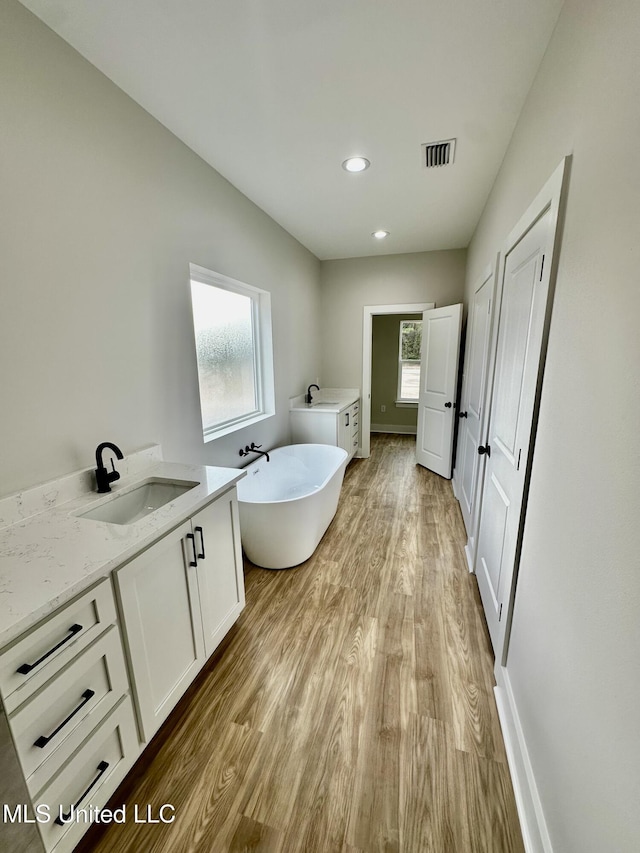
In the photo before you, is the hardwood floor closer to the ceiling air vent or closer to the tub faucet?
the tub faucet

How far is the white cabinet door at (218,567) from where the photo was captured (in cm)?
149

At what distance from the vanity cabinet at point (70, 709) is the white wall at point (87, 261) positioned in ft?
2.05

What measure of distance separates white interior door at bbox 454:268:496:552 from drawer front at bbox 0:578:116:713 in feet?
6.90

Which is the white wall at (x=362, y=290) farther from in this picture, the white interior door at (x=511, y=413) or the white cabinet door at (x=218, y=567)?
the white cabinet door at (x=218, y=567)

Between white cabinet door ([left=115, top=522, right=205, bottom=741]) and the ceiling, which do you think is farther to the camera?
the ceiling

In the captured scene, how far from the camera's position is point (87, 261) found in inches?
57.5

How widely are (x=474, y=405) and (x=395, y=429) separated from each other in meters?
3.72

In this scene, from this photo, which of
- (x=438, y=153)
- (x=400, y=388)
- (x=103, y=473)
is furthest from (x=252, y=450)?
(x=400, y=388)

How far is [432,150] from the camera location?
209 centimetres

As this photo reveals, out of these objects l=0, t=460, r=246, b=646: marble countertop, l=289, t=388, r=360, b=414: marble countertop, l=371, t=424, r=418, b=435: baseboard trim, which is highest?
l=289, t=388, r=360, b=414: marble countertop

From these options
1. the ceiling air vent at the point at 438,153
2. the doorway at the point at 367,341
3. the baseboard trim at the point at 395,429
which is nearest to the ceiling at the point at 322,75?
the ceiling air vent at the point at 438,153

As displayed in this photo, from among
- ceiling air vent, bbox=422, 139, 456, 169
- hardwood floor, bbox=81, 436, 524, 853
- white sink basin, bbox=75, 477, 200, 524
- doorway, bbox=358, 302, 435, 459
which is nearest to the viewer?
hardwood floor, bbox=81, 436, 524, 853

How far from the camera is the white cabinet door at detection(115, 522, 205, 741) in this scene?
3.68 ft

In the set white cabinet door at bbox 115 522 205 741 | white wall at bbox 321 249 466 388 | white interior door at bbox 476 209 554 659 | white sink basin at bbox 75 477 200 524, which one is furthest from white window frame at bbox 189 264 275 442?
white interior door at bbox 476 209 554 659
